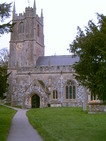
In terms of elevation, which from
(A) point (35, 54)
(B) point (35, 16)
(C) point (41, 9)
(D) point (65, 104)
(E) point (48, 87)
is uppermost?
(C) point (41, 9)

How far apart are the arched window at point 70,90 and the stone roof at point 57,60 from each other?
411 cm

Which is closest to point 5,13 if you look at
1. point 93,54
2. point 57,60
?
point 93,54

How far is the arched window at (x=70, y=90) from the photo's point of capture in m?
38.9

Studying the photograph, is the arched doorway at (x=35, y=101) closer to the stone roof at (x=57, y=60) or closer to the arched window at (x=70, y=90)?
the arched window at (x=70, y=90)

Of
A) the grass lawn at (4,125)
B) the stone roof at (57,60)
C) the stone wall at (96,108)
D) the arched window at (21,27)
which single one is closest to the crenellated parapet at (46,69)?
A: the stone roof at (57,60)

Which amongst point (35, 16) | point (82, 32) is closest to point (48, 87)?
A: point (35, 16)

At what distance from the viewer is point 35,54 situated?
43594mm

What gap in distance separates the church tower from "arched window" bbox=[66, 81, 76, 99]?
7523mm

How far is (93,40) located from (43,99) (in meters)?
26.1

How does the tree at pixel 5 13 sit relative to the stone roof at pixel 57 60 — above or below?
below

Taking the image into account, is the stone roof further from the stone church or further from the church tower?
the church tower

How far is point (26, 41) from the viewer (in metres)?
44.0

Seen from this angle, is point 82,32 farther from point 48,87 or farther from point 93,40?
point 48,87

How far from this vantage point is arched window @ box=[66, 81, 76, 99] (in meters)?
38.9
